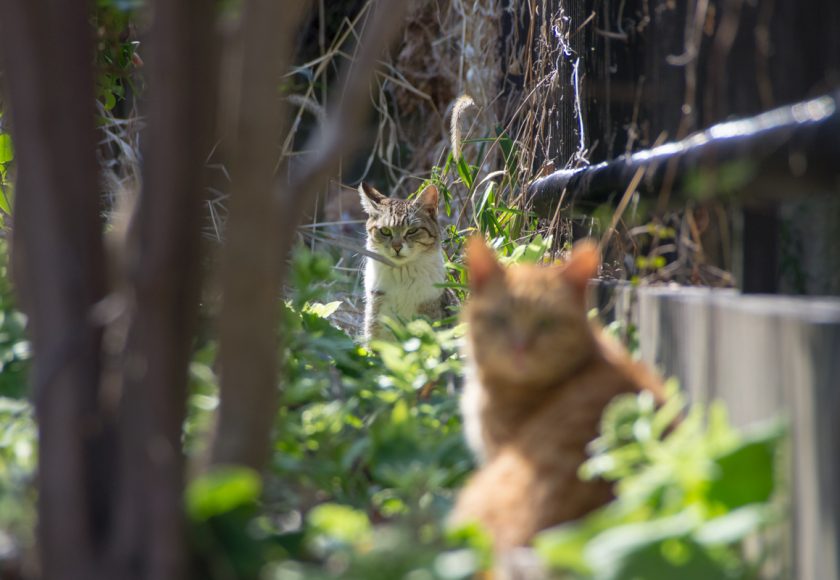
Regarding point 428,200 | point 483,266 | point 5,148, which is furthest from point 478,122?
point 483,266

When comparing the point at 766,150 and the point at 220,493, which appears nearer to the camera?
the point at 220,493

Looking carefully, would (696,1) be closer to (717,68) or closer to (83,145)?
(717,68)

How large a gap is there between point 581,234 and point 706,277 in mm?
1323

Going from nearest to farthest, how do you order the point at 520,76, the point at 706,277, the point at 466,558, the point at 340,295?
the point at 466,558 < the point at 706,277 < the point at 520,76 < the point at 340,295

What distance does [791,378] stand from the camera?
1496mm

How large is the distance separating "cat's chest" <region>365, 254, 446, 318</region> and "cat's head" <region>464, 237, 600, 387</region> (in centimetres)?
339

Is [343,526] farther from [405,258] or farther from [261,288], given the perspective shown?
[405,258]

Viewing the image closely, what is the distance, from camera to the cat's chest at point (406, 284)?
5863mm

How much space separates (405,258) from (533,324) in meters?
4.04

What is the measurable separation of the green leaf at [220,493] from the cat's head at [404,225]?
4.50m

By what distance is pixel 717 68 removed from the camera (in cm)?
233

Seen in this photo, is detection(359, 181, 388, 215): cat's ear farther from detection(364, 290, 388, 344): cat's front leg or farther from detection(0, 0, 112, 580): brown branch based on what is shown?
detection(0, 0, 112, 580): brown branch

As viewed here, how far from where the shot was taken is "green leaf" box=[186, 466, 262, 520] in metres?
1.50

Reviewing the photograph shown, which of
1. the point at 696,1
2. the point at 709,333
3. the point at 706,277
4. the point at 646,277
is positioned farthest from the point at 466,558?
the point at 696,1
